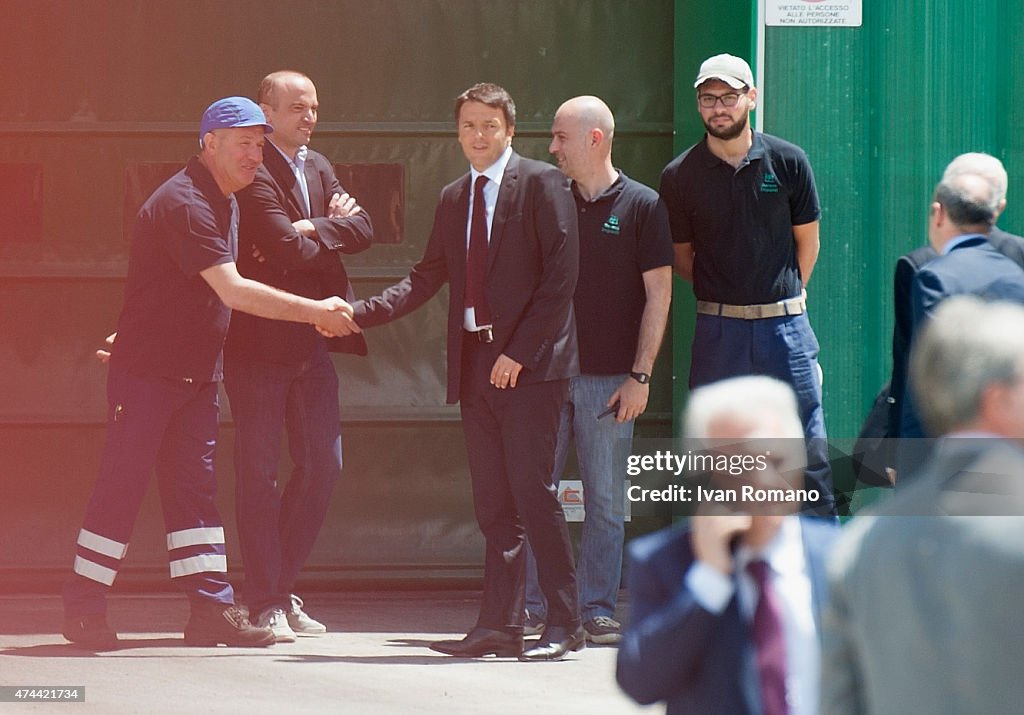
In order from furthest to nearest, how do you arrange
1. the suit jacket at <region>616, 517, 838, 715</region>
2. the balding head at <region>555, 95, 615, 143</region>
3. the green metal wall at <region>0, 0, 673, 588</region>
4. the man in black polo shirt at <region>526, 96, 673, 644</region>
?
the green metal wall at <region>0, 0, 673, 588</region> → the balding head at <region>555, 95, 615, 143</region> → the man in black polo shirt at <region>526, 96, 673, 644</region> → the suit jacket at <region>616, 517, 838, 715</region>

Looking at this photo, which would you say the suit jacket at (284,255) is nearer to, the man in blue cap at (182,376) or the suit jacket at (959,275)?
the man in blue cap at (182,376)

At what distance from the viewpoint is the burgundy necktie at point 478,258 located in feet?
20.4

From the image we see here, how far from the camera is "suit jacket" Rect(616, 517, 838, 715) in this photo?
281 cm

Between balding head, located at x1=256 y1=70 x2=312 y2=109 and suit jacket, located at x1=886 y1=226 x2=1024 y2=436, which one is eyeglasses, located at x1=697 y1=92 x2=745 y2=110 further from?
balding head, located at x1=256 y1=70 x2=312 y2=109

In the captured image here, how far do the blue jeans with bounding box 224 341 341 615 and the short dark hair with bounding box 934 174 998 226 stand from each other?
255cm

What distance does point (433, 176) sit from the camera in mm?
7746

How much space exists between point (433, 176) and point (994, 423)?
5429 mm

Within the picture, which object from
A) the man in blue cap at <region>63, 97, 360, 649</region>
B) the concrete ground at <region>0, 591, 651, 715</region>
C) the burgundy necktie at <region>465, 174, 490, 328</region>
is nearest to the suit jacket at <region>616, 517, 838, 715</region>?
the concrete ground at <region>0, 591, 651, 715</region>

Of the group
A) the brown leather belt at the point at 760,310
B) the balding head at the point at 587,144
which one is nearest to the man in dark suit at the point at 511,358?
the balding head at the point at 587,144

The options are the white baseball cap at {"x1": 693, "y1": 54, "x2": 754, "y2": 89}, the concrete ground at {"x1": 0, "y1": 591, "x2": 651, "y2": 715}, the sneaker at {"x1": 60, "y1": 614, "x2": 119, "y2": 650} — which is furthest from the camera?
the white baseball cap at {"x1": 693, "y1": 54, "x2": 754, "y2": 89}

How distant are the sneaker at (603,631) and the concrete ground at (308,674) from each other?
13 cm

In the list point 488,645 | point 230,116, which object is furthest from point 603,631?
point 230,116

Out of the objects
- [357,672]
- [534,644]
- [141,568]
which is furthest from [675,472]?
[141,568]

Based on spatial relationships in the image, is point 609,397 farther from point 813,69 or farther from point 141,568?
point 141,568
